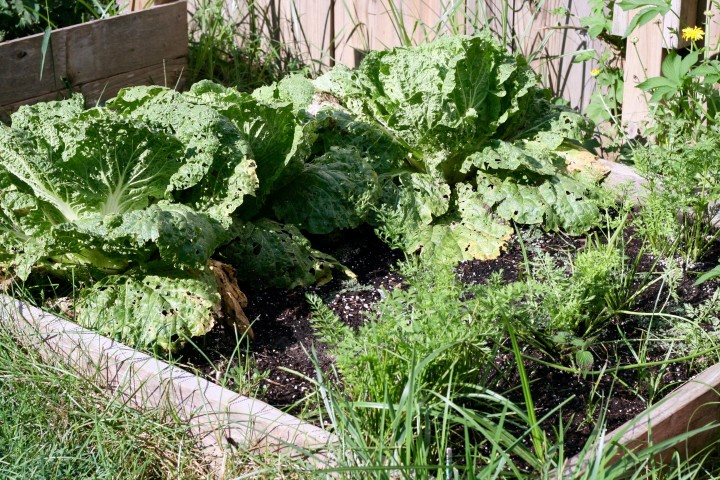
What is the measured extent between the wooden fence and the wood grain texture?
275 centimetres

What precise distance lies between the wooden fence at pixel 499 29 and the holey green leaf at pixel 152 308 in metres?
2.40

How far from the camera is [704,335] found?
3061 mm

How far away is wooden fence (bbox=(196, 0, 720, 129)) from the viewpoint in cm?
458

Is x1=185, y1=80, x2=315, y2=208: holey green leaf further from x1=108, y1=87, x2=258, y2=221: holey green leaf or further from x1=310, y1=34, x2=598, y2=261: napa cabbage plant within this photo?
x1=310, y1=34, x2=598, y2=261: napa cabbage plant

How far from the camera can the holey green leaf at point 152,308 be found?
308 cm

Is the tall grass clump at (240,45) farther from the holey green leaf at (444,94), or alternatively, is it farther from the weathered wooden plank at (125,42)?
the holey green leaf at (444,94)

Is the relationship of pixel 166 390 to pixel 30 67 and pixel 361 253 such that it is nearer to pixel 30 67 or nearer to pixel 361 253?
pixel 361 253

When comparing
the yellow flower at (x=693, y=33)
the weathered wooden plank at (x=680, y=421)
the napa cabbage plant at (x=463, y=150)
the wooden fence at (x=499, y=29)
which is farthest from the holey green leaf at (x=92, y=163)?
the yellow flower at (x=693, y=33)

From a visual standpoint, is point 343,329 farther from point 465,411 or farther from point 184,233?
point 184,233

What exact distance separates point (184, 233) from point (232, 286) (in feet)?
1.26

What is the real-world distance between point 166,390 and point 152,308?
0.45m

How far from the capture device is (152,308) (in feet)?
10.3

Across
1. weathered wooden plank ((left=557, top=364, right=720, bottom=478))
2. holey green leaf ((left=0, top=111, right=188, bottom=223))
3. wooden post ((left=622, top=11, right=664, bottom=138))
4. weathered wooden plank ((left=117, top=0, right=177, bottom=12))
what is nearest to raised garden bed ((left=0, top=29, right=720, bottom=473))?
holey green leaf ((left=0, top=111, right=188, bottom=223))

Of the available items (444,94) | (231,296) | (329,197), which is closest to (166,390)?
(231,296)
